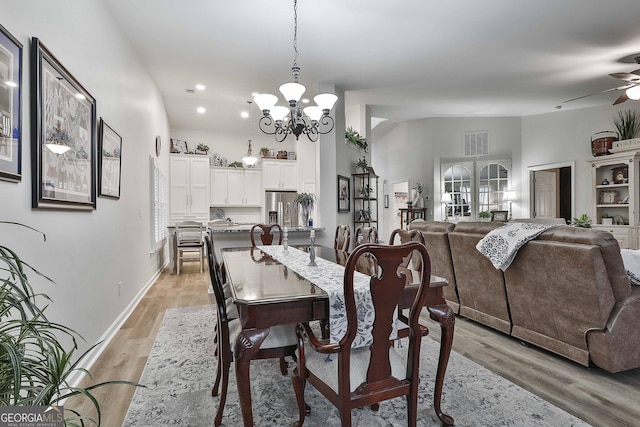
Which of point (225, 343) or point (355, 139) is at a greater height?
point (355, 139)

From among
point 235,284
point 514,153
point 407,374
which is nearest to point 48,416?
point 235,284

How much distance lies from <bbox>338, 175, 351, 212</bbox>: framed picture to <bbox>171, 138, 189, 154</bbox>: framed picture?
396 cm

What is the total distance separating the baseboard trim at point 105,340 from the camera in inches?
84.1

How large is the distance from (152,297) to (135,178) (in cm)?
151

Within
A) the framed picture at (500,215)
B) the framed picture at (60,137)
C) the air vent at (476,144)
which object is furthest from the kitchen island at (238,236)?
the air vent at (476,144)

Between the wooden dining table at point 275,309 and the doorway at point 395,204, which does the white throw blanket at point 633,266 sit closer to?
the wooden dining table at point 275,309

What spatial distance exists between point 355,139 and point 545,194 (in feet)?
14.4

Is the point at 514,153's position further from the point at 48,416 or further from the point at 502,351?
the point at 48,416

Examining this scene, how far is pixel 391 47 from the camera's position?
392 centimetres

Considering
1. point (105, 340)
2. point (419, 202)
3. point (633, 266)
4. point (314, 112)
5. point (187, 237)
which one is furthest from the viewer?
point (419, 202)

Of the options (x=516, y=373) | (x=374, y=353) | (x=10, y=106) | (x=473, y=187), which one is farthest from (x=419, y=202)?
(x=10, y=106)

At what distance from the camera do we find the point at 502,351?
2586 mm

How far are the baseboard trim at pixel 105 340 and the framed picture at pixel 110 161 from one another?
116cm

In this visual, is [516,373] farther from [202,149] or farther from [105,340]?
[202,149]
